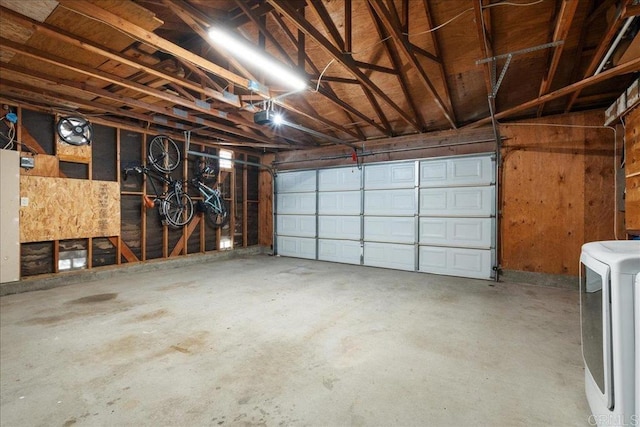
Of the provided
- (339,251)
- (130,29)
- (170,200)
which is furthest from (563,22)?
(170,200)

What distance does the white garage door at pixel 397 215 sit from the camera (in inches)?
209

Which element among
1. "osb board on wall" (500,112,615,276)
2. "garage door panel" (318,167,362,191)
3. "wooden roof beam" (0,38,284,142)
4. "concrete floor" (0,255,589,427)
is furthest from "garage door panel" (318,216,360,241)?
"wooden roof beam" (0,38,284,142)

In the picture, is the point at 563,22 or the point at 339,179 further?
the point at 339,179

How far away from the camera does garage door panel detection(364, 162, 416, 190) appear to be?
6.02 m

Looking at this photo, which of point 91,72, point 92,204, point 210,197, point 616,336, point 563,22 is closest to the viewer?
point 616,336

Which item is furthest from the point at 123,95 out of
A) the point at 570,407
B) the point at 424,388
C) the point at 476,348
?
the point at 570,407

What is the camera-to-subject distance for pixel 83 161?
5.07 m

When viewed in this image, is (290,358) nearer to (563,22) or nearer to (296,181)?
(563,22)

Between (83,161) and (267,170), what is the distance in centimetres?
429

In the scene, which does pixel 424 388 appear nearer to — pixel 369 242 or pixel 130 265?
pixel 369 242

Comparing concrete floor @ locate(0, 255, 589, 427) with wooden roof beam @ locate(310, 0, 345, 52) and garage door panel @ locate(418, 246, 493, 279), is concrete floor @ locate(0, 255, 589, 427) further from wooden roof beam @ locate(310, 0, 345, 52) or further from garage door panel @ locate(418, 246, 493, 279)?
wooden roof beam @ locate(310, 0, 345, 52)

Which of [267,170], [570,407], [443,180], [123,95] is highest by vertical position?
[123,95]

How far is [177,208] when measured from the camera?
639 cm

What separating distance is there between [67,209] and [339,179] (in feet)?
18.2
